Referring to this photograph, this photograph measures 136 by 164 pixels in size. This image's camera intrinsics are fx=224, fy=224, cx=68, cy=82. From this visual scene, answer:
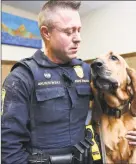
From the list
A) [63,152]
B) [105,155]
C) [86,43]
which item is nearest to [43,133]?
[63,152]

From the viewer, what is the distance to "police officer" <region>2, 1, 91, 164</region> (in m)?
0.60

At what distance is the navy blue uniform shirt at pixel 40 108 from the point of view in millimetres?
601

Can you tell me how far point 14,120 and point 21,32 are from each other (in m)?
0.34

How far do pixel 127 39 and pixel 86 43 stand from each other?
130mm

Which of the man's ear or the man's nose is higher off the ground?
the man's ear

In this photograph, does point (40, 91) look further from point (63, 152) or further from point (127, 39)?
point (127, 39)

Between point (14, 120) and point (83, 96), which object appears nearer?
point (14, 120)

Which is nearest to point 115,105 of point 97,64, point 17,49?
point 97,64

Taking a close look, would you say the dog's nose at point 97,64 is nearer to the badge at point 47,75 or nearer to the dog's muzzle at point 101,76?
the dog's muzzle at point 101,76

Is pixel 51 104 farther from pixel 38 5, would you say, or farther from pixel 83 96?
pixel 38 5

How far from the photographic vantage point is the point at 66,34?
65 centimetres

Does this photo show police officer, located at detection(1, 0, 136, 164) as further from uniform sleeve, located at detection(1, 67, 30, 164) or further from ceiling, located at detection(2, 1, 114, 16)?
ceiling, located at detection(2, 1, 114, 16)

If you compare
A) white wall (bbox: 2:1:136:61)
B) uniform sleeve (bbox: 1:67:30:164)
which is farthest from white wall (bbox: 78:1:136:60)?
uniform sleeve (bbox: 1:67:30:164)

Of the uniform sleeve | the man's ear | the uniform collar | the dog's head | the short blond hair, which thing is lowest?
the uniform sleeve
